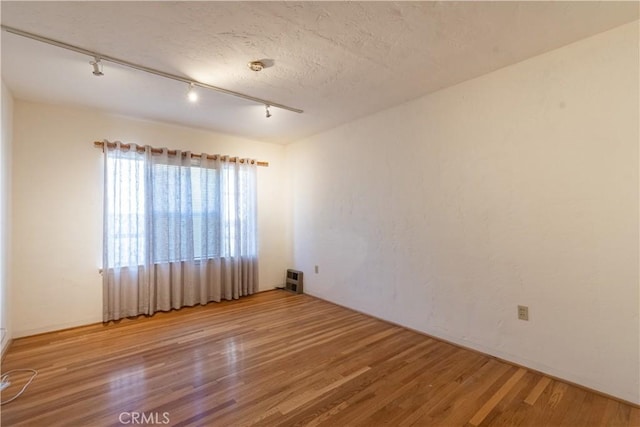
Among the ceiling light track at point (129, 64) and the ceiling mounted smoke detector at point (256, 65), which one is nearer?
the ceiling light track at point (129, 64)

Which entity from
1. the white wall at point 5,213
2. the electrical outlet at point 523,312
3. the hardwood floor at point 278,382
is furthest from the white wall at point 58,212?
the electrical outlet at point 523,312

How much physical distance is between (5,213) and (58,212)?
1.64 feet

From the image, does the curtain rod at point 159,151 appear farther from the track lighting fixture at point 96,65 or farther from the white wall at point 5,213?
the track lighting fixture at point 96,65

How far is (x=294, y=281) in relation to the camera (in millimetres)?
4812

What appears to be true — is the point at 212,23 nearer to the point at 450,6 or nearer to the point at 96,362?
the point at 450,6

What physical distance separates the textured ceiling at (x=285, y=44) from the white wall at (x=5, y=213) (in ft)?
0.82

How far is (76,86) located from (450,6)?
3206mm

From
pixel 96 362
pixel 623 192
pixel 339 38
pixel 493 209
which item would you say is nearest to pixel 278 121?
pixel 339 38

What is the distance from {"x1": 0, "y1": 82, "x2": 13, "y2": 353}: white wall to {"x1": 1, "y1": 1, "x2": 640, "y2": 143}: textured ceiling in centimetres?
25

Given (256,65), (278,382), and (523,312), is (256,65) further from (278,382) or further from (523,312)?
(523,312)

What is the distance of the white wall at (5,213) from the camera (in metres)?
2.61

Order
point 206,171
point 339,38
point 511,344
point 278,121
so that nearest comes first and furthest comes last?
point 339,38
point 511,344
point 278,121
point 206,171

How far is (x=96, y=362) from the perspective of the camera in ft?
8.17

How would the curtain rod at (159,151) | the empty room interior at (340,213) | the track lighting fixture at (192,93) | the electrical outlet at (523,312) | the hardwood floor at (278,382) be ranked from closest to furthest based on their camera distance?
the hardwood floor at (278,382), the empty room interior at (340,213), the electrical outlet at (523,312), the track lighting fixture at (192,93), the curtain rod at (159,151)
